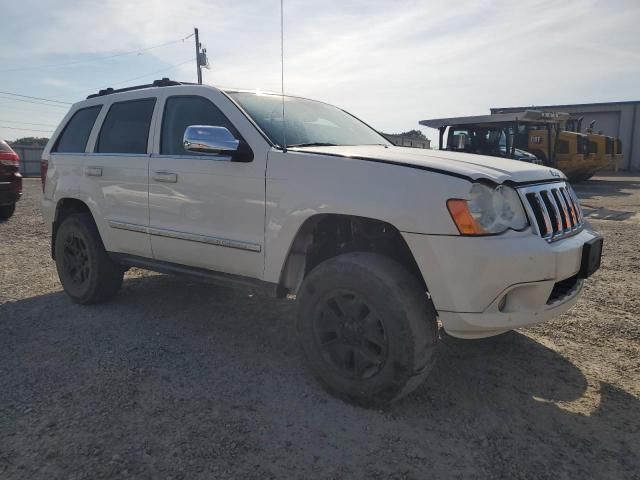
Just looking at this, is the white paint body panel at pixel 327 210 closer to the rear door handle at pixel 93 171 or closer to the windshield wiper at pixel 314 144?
the rear door handle at pixel 93 171

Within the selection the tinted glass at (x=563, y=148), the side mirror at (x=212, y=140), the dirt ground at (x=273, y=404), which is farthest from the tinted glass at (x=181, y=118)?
the tinted glass at (x=563, y=148)

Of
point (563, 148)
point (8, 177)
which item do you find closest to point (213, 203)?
point (8, 177)

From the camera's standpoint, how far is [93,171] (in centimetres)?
442

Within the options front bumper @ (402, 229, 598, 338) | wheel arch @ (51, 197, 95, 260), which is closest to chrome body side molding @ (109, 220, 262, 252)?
wheel arch @ (51, 197, 95, 260)

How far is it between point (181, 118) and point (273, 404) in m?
2.27

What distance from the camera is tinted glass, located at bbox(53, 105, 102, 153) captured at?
15.5 ft

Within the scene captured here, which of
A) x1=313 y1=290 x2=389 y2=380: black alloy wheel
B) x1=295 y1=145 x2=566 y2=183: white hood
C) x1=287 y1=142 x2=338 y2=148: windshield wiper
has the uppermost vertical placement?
x1=287 y1=142 x2=338 y2=148: windshield wiper

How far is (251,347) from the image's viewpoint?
3.77 meters

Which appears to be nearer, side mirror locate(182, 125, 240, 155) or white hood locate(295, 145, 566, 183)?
white hood locate(295, 145, 566, 183)

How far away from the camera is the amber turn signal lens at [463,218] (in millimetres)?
2496

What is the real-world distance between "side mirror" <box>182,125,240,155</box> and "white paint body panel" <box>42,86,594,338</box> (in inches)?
7.0

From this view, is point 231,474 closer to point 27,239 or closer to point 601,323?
point 601,323

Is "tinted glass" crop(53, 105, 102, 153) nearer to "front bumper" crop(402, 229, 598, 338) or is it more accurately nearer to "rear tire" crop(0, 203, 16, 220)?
"front bumper" crop(402, 229, 598, 338)

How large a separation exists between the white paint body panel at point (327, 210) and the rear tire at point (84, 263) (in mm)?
236
